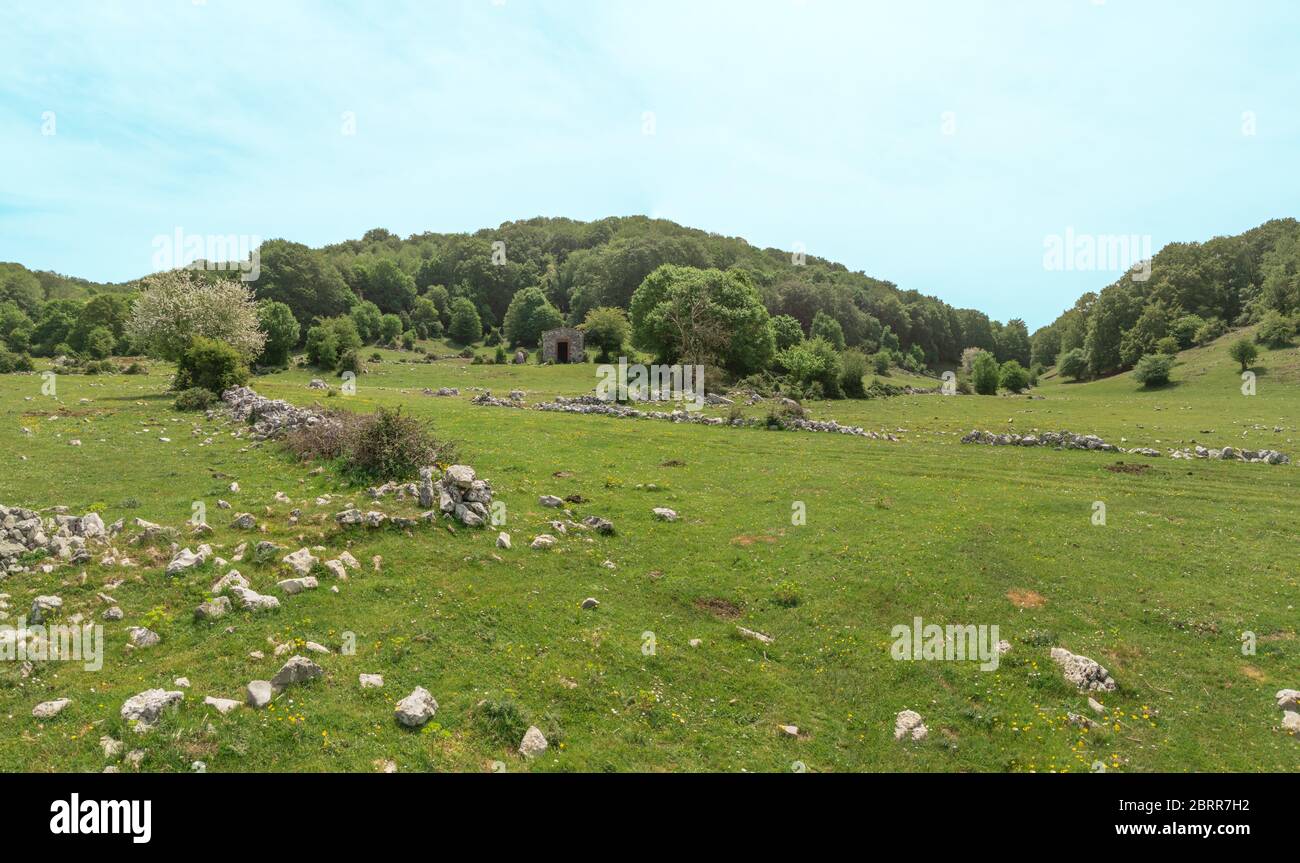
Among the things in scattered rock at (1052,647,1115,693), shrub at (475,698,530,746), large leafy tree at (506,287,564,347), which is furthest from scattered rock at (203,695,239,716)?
large leafy tree at (506,287,564,347)

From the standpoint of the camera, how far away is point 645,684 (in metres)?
10.9

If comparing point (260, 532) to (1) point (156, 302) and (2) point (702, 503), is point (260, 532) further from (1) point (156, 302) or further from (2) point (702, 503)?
(1) point (156, 302)

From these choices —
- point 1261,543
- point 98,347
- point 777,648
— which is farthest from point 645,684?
point 98,347

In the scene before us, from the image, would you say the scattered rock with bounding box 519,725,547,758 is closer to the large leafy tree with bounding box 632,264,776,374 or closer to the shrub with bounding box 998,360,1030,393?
the large leafy tree with bounding box 632,264,776,374

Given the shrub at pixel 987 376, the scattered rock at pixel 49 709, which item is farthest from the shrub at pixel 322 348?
the shrub at pixel 987 376

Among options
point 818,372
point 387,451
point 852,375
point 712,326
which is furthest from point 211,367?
point 852,375

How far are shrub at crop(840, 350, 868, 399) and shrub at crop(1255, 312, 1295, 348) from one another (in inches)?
2139

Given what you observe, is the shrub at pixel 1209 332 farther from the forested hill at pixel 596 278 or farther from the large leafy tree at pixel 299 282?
the large leafy tree at pixel 299 282

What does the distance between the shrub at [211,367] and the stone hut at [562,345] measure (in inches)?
1924

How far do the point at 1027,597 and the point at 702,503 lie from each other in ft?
32.4

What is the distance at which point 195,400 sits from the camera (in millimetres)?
36125

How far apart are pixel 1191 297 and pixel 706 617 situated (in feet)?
396

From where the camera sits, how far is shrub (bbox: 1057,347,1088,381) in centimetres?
9962

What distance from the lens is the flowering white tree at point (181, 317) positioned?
45.4 metres
